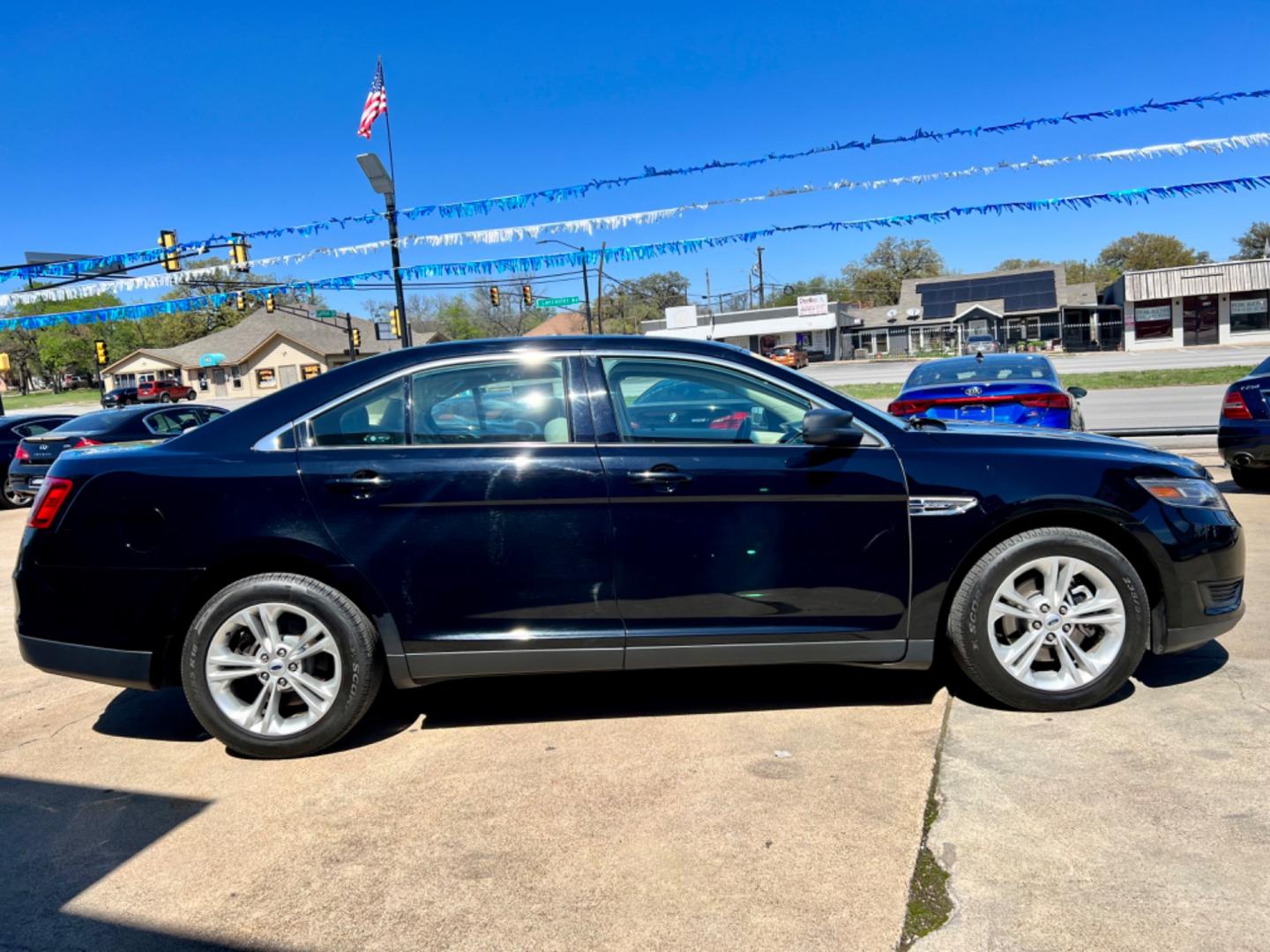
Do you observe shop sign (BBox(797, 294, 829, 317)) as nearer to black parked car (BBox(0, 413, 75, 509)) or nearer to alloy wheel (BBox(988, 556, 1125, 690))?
black parked car (BBox(0, 413, 75, 509))

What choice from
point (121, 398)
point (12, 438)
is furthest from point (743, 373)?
point (121, 398)

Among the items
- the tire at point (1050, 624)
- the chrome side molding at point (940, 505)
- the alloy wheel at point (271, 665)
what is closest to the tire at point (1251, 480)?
the tire at point (1050, 624)

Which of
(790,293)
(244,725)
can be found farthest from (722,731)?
(790,293)

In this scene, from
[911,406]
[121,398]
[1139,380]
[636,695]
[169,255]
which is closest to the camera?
[636,695]

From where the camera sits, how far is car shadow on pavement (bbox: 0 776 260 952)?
2.63 meters

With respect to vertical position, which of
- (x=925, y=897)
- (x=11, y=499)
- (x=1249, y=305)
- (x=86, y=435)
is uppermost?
(x=1249, y=305)

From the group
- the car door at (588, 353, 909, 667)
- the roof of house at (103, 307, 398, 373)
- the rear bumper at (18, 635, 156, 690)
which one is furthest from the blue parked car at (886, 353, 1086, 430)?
the roof of house at (103, 307, 398, 373)

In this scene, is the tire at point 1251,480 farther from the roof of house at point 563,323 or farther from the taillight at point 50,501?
the roof of house at point 563,323

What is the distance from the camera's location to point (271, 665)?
377cm

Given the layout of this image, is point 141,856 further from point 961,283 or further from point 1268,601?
point 961,283

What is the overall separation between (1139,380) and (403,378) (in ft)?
88.3

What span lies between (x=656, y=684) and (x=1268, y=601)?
141 inches

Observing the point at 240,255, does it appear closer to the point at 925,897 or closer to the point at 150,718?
the point at 150,718

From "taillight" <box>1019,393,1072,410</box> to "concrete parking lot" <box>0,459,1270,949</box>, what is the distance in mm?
3773
